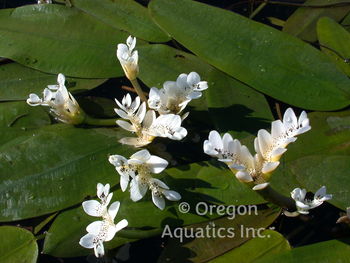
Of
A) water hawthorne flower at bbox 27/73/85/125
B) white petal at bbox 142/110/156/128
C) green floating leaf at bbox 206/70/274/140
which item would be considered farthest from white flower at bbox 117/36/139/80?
green floating leaf at bbox 206/70/274/140

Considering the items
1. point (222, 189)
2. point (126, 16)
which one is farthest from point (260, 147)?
point (126, 16)

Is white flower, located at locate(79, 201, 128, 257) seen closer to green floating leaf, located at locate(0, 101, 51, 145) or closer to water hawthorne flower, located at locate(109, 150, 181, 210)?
water hawthorne flower, located at locate(109, 150, 181, 210)

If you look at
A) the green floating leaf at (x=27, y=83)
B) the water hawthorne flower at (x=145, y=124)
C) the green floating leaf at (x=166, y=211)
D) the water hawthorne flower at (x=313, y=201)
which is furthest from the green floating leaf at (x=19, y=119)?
the water hawthorne flower at (x=313, y=201)

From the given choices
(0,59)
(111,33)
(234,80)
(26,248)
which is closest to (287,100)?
(234,80)

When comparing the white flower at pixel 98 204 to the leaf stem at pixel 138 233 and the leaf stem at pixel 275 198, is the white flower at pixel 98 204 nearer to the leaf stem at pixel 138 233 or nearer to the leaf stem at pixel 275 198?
the leaf stem at pixel 138 233

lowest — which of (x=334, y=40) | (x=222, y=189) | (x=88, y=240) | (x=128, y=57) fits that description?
(x=88, y=240)

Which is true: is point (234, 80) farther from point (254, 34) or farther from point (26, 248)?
point (26, 248)

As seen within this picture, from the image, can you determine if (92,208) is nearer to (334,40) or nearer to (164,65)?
(164,65)
